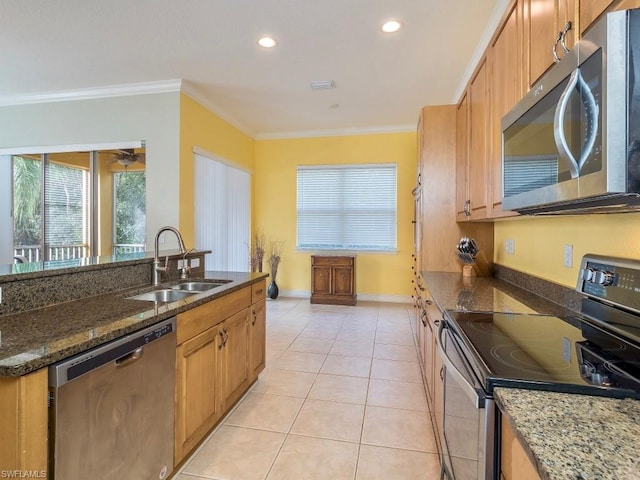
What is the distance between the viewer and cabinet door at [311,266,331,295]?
546cm

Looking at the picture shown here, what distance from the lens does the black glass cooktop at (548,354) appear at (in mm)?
868

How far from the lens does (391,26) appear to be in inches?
110

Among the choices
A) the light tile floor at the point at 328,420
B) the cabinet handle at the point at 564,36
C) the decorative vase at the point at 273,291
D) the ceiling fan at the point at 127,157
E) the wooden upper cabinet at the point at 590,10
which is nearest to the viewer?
the wooden upper cabinet at the point at 590,10

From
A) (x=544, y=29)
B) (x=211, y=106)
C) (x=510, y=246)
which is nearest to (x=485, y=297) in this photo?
(x=510, y=246)

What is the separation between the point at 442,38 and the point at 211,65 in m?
2.28

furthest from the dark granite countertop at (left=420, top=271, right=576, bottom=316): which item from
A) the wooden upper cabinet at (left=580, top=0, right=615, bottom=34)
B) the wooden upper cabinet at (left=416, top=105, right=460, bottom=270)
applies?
the wooden upper cabinet at (left=580, top=0, right=615, bottom=34)

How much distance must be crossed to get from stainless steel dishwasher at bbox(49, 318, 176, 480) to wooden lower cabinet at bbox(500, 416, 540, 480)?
1.29m

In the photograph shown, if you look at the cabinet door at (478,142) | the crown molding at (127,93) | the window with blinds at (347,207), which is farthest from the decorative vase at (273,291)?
the cabinet door at (478,142)

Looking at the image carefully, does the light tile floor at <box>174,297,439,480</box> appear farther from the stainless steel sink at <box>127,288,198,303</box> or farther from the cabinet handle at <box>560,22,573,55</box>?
the cabinet handle at <box>560,22,573,55</box>

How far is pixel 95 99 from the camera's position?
4113 mm

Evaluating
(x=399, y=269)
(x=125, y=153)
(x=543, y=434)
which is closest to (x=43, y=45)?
(x=125, y=153)

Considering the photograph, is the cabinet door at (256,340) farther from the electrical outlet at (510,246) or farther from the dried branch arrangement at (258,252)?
the dried branch arrangement at (258,252)

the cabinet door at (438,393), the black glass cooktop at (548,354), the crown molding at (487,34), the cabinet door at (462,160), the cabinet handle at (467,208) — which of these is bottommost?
the cabinet door at (438,393)

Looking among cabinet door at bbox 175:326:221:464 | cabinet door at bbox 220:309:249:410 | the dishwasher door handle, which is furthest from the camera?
cabinet door at bbox 220:309:249:410
